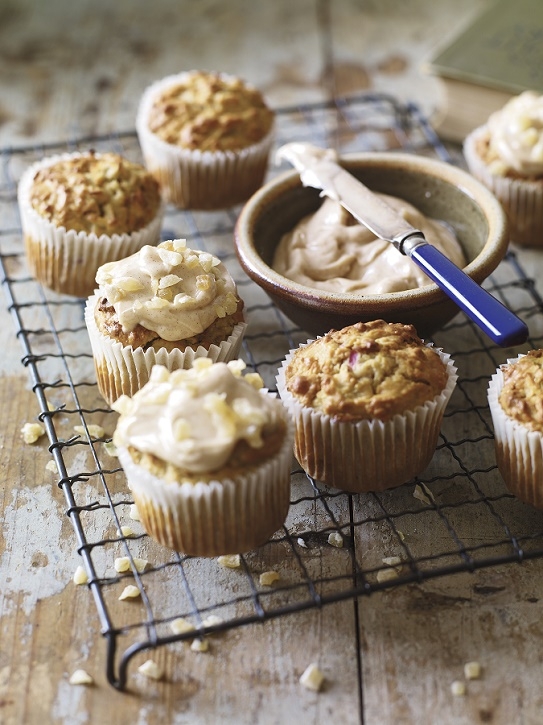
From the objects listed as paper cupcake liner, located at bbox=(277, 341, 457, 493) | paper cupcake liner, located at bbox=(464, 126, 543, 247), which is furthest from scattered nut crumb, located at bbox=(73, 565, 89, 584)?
paper cupcake liner, located at bbox=(464, 126, 543, 247)

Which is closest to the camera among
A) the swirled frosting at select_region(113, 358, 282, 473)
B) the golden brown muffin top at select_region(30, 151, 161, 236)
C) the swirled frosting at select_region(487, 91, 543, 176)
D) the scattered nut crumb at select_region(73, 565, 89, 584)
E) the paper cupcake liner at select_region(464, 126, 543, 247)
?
the swirled frosting at select_region(113, 358, 282, 473)

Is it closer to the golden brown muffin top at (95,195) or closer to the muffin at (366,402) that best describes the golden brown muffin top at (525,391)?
the muffin at (366,402)

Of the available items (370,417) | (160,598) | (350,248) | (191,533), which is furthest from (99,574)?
(350,248)

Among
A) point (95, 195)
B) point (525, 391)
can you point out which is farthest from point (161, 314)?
point (525, 391)

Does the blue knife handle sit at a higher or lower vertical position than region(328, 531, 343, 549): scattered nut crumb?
higher

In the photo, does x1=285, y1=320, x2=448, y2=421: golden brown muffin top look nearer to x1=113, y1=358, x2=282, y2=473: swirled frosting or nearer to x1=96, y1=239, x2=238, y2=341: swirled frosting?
x1=113, y1=358, x2=282, y2=473: swirled frosting

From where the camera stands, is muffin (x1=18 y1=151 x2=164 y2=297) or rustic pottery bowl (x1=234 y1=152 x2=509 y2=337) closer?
rustic pottery bowl (x1=234 y1=152 x2=509 y2=337)

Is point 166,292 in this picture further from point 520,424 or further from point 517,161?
point 517,161

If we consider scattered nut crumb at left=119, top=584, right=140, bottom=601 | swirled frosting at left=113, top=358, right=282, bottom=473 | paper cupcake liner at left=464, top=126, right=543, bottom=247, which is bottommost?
scattered nut crumb at left=119, top=584, right=140, bottom=601
